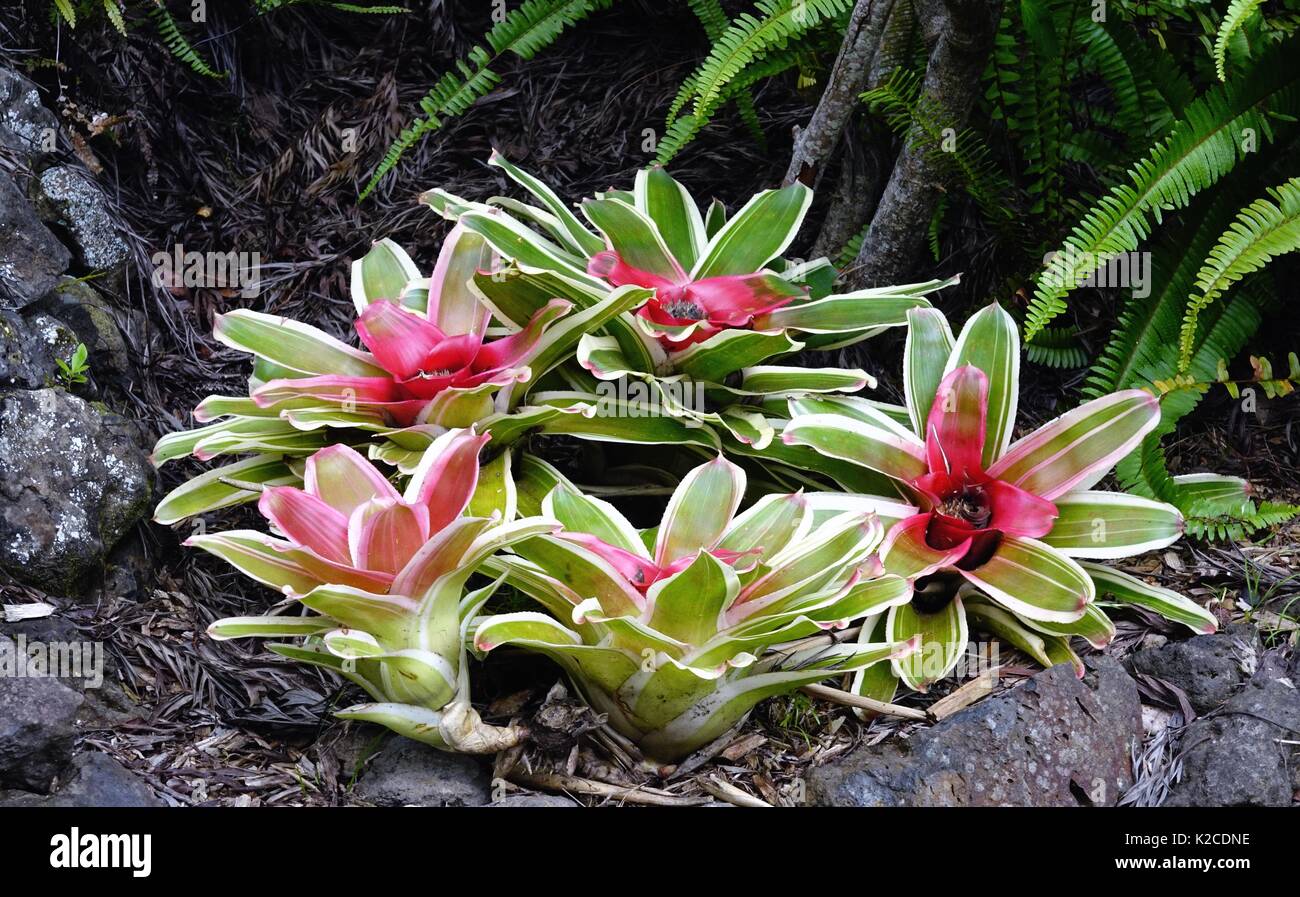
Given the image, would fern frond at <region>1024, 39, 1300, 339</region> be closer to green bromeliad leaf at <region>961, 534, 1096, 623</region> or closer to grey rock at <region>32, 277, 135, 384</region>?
green bromeliad leaf at <region>961, 534, 1096, 623</region>

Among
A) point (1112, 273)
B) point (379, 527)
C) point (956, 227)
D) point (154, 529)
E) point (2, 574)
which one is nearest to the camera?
point (379, 527)

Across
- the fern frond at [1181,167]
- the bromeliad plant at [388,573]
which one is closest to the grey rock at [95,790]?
the bromeliad plant at [388,573]

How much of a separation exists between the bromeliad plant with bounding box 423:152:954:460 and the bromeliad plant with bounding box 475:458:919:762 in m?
0.34

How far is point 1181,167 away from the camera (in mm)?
3062

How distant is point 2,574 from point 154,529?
0.41 meters

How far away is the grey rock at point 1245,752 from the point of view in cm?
248

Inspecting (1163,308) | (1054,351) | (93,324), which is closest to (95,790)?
(93,324)

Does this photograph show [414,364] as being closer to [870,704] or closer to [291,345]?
[291,345]

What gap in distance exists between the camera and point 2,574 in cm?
278

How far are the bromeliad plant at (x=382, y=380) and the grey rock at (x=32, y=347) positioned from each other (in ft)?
1.48

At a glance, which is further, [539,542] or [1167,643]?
[1167,643]
